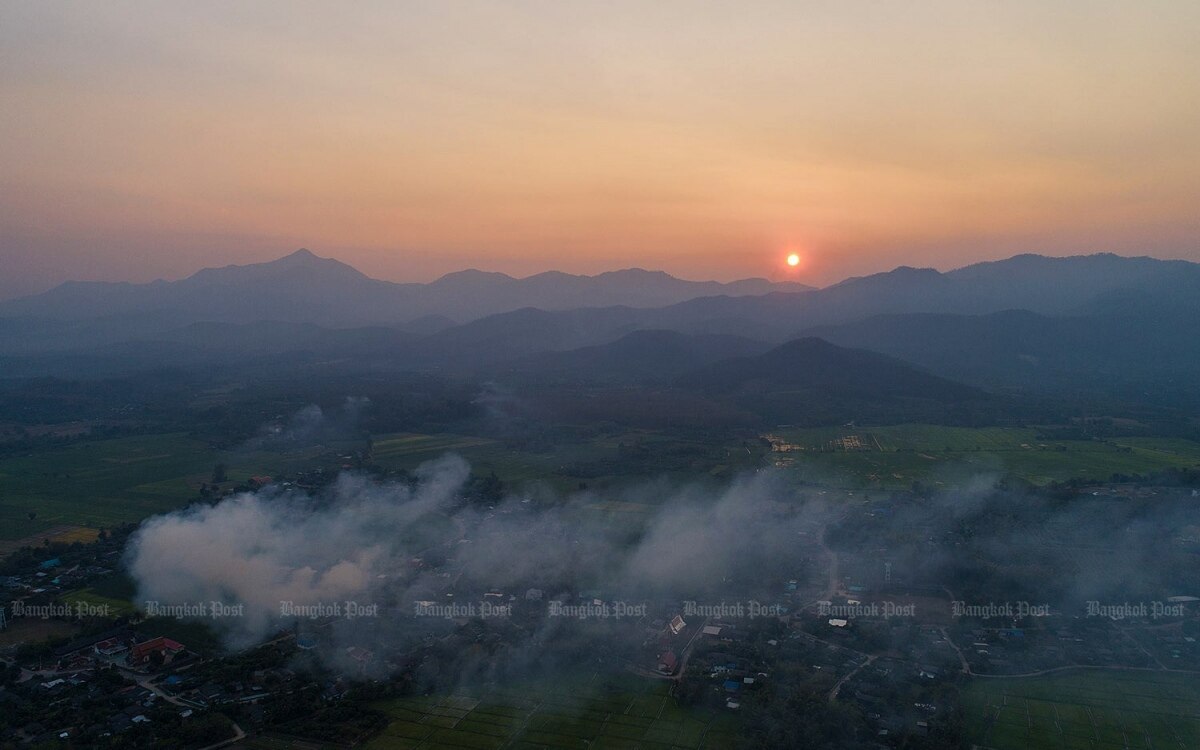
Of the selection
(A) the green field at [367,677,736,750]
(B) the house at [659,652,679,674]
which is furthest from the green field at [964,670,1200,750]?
(B) the house at [659,652,679,674]

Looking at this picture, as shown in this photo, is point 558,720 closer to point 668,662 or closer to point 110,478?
point 668,662

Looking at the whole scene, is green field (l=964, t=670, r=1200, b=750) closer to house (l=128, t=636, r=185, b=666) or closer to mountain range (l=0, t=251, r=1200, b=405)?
house (l=128, t=636, r=185, b=666)

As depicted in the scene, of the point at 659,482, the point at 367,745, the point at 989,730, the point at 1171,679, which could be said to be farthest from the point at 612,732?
the point at 659,482

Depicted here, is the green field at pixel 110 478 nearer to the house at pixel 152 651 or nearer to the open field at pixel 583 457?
the open field at pixel 583 457

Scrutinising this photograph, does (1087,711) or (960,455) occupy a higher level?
(960,455)

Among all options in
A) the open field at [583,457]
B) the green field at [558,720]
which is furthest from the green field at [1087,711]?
the open field at [583,457]

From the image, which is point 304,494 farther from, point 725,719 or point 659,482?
point 725,719

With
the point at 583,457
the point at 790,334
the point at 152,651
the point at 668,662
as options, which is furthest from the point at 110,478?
the point at 790,334
